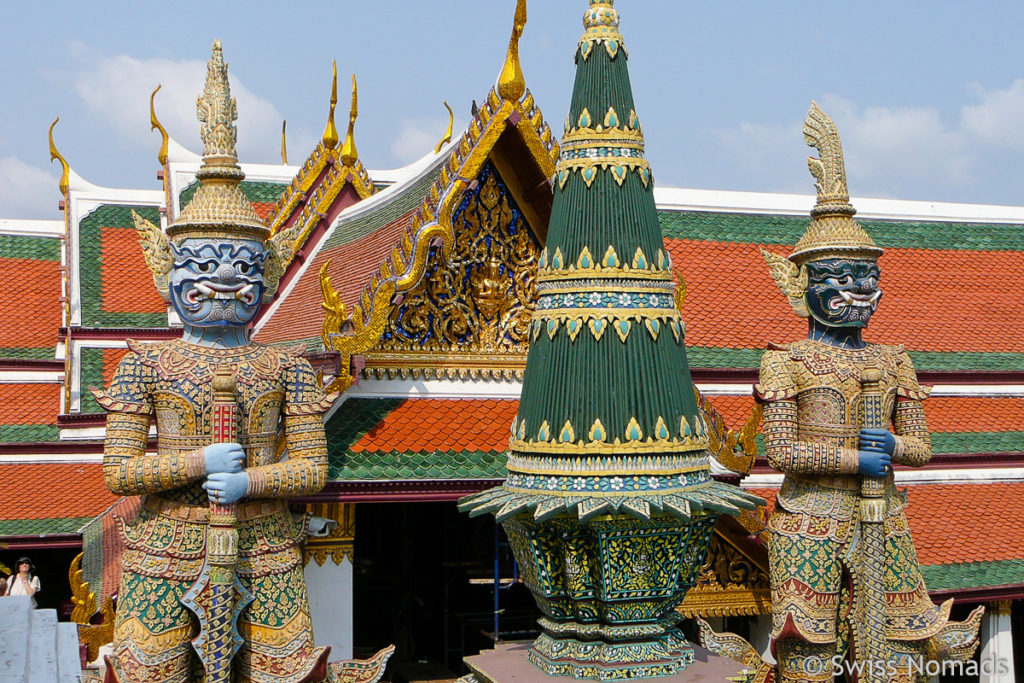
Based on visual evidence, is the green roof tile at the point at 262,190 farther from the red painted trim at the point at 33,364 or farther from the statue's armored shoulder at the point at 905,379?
the statue's armored shoulder at the point at 905,379

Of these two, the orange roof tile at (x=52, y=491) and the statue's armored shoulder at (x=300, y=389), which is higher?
the statue's armored shoulder at (x=300, y=389)

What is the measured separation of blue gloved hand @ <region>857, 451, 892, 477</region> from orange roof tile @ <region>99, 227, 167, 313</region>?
9286 mm

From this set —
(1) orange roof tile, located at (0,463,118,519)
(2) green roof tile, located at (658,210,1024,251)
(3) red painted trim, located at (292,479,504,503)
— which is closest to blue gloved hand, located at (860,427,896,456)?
(3) red painted trim, located at (292,479,504,503)

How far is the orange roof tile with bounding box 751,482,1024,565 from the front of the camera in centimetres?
937

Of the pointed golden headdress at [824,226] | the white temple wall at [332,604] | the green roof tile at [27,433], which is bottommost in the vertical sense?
the white temple wall at [332,604]

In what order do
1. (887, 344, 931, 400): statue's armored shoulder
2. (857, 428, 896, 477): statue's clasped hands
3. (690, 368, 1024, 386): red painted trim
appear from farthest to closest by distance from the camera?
1. (690, 368, 1024, 386): red painted trim
2. (887, 344, 931, 400): statue's armored shoulder
3. (857, 428, 896, 477): statue's clasped hands

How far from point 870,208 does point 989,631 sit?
5.20 meters

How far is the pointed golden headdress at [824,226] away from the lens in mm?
7586

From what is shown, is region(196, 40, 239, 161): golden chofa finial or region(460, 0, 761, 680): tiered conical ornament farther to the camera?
region(196, 40, 239, 161): golden chofa finial

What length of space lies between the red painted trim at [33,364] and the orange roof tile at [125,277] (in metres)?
1.25

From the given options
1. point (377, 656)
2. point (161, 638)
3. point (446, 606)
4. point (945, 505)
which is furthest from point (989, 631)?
point (161, 638)

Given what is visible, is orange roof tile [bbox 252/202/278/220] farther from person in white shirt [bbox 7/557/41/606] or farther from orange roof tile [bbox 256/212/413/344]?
person in white shirt [bbox 7/557/41/606]

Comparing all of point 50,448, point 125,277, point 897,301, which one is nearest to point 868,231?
point 897,301

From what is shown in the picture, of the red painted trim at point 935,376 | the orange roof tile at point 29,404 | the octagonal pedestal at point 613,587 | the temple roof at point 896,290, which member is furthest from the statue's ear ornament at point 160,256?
the orange roof tile at point 29,404
